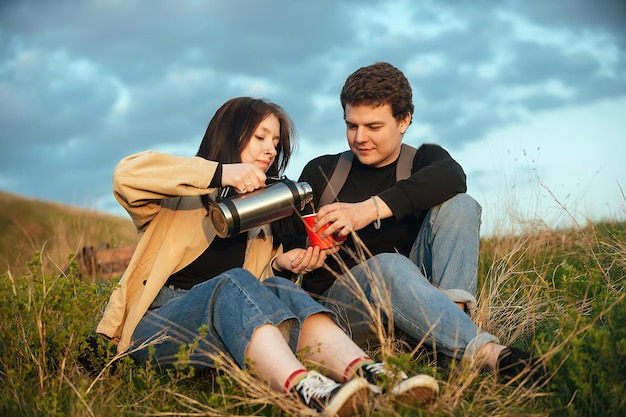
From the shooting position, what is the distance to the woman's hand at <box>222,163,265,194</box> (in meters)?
3.32

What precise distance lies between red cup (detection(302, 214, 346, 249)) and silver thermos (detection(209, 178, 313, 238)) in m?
0.10

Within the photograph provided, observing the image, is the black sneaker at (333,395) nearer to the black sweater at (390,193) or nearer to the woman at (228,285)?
the woman at (228,285)

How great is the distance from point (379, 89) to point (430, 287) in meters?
1.43

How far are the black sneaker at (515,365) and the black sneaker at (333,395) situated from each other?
0.71m

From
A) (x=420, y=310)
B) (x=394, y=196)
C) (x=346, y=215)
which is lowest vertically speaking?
(x=420, y=310)

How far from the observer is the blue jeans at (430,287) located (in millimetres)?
2990

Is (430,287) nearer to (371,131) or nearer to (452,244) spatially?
(452,244)

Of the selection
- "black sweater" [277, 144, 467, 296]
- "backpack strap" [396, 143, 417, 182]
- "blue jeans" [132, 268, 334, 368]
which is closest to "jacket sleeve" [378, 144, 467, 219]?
"black sweater" [277, 144, 467, 296]

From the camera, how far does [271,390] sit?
2.61 meters

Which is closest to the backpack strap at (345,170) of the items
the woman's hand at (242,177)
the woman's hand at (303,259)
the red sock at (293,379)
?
the woman's hand at (303,259)

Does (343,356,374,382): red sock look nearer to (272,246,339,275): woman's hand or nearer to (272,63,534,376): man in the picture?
(272,63,534,376): man

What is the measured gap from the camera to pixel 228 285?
2.95m

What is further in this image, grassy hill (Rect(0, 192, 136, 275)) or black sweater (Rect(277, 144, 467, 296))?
grassy hill (Rect(0, 192, 136, 275))

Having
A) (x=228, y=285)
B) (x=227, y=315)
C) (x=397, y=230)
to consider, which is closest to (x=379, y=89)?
(x=397, y=230)
